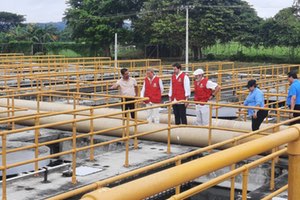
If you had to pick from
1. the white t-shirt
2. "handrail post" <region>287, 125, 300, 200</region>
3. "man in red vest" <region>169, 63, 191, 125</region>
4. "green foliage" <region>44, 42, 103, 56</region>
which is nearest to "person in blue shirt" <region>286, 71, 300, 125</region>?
"man in red vest" <region>169, 63, 191, 125</region>

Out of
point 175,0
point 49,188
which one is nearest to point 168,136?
point 49,188

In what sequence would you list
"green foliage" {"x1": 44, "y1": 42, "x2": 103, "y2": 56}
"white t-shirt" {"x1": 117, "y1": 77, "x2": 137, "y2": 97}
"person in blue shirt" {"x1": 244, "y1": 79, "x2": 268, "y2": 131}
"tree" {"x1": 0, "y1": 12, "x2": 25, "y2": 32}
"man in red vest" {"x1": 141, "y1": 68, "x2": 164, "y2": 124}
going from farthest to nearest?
1. "tree" {"x1": 0, "y1": 12, "x2": 25, "y2": 32}
2. "green foliage" {"x1": 44, "y1": 42, "x2": 103, "y2": 56}
3. "white t-shirt" {"x1": 117, "y1": 77, "x2": 137, "y2": 97}
4. "man in red vest" {"x1": 141, "y1": 68, "x2": 164, "y2": 124}
5. "person in blue shirt" {"x1": 244, "y1": 79, "x2": 268, "y2": 131}

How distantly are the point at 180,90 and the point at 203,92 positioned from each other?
52cm

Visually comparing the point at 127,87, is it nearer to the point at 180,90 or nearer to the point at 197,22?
the point at 180,90

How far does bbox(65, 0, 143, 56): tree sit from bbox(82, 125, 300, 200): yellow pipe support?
140ft

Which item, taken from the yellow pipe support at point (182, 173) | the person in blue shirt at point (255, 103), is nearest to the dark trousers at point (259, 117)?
the person in blue shirt at point (255, 103)

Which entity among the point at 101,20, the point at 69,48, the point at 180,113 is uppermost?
the point at 101,20

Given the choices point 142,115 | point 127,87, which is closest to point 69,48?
point 142,115

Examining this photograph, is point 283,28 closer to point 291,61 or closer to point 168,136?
point 291,61

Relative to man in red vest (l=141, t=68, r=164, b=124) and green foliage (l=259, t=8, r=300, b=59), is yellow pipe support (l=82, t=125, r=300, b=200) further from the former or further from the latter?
green foliage (l=259, t=8, r=300, b=59)

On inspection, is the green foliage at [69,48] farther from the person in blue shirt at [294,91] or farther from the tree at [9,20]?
the tree at [9,20]

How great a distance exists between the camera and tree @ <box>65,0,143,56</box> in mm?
45250

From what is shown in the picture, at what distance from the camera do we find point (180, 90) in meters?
10.8

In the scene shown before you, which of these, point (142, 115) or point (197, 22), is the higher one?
point (197, 22)
